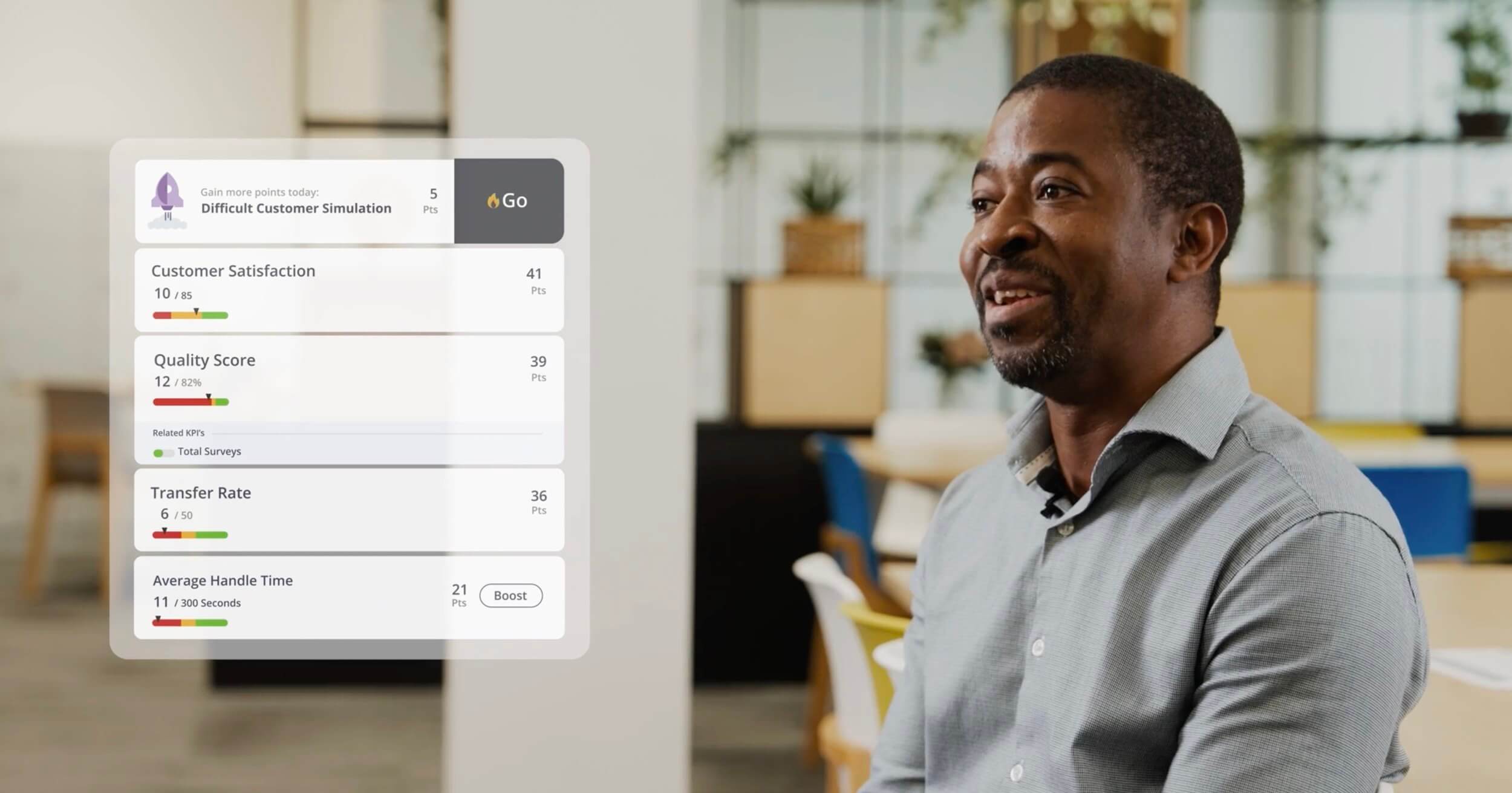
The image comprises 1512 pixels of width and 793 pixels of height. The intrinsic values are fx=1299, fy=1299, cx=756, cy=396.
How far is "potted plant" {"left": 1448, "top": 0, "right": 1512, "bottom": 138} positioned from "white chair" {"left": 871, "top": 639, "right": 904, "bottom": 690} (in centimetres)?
410

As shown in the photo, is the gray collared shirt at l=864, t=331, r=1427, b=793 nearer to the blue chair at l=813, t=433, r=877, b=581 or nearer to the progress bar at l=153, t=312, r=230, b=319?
the progress bar at l=153, t=312, r=230, b=319

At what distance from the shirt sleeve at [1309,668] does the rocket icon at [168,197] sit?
1566 mm

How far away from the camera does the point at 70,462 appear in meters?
2.29

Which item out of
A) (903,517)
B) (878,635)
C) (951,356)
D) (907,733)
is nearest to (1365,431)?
(951,356)

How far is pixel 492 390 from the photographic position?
1.91 meters

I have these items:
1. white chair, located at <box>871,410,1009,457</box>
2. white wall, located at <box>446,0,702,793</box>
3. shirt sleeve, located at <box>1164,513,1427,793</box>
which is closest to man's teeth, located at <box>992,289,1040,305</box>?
shirt sleeve, located at <box>1164,513,1427,793</box>

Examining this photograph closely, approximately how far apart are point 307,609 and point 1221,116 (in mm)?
1400

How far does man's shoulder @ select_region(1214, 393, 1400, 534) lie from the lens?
0.99m

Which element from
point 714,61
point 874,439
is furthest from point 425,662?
point 714,61

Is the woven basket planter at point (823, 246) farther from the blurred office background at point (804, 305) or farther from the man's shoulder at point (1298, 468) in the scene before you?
the man's shoulder at point (1298, 468)

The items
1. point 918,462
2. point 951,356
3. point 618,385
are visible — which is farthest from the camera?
point 951,356

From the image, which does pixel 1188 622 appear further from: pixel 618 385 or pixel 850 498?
pixel 850 498

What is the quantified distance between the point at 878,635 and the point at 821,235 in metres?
2.92

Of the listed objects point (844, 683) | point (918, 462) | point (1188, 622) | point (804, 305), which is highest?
point (804, 305)
